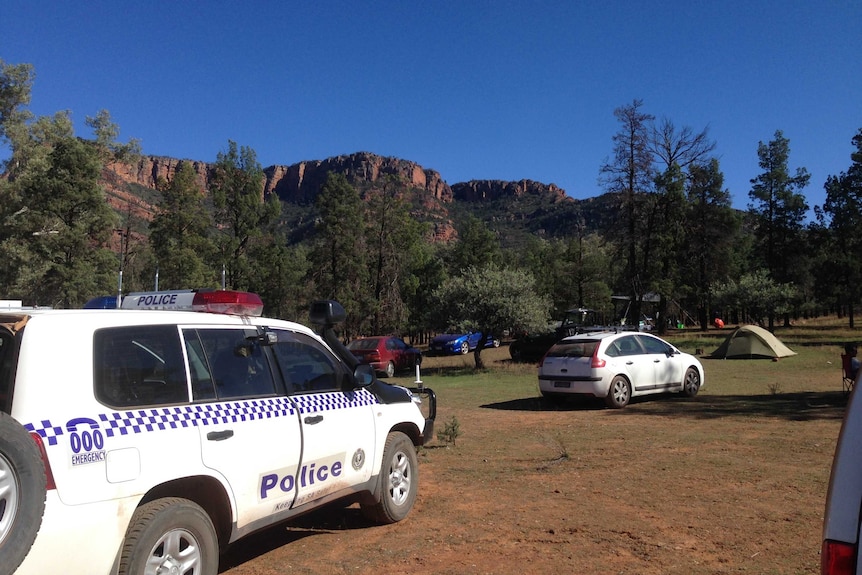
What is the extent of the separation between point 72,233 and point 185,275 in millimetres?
8210

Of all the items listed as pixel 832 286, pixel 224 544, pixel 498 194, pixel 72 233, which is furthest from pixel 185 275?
pixel 498 194

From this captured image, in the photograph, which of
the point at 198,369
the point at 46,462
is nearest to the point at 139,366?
the point at 198,369

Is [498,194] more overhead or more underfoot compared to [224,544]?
more overhead

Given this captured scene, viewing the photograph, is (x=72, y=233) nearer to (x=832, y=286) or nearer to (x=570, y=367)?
(x=570, y=367)

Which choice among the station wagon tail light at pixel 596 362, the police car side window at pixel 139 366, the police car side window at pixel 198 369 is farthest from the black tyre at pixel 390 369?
the police car side window at pixel 139 366

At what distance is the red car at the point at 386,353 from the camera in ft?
78.1

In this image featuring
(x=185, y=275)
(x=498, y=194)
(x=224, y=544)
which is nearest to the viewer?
(x=224, y=544)

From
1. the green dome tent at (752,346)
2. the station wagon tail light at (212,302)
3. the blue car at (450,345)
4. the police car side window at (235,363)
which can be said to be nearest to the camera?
the police car side window at (235,363)

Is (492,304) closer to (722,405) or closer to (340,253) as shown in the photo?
(722,405)

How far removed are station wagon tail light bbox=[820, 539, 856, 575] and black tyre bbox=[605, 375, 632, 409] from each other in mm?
10783

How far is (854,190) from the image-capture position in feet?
130

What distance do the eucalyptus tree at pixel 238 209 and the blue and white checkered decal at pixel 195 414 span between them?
3598 cm

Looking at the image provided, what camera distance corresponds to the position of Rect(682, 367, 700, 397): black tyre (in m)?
14.2

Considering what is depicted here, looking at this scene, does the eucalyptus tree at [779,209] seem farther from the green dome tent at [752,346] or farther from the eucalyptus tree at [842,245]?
the green dome tent at [752,346]
